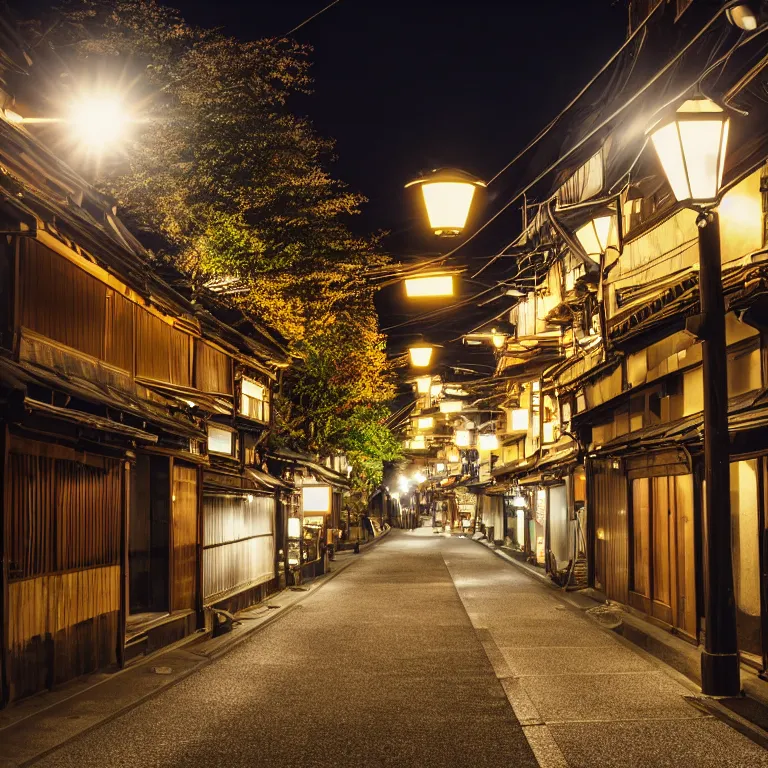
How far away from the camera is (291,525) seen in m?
33.8

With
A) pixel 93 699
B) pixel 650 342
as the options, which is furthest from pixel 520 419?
pixel 93 699

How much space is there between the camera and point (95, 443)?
15023 mm

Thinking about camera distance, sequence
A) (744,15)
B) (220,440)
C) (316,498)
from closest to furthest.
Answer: (744,15) < (220,440) < (316,498)

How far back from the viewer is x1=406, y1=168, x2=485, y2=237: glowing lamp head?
15.5 meters

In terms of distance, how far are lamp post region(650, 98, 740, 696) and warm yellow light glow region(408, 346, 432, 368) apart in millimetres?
21106

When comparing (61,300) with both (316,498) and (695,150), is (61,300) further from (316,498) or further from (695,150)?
(316,498)

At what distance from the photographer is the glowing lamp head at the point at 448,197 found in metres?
15.5

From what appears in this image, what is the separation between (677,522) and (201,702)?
11800mm

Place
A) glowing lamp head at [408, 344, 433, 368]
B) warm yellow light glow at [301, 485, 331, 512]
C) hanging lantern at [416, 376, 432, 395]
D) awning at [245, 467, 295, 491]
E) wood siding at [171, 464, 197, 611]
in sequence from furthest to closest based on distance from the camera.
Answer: hanging lantern at [416, 376, 432, 395], warm yellow light glow at [301, 485, 331, 512], glowing lamp head at [408, 344, 433, 368], awning at [245, 467, 295, 491], wood siding at [171, 464, 197, 611]

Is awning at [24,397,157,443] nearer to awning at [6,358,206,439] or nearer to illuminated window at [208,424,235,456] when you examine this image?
awning at [6,358,206,439]

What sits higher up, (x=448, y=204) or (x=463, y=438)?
(x=448, y=204)

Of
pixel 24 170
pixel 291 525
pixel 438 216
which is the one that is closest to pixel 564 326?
pixel 291 525

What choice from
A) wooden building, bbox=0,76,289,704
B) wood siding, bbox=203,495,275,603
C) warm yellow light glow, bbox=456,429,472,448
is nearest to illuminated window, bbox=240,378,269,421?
wooden building, bbox=0,76,289,704

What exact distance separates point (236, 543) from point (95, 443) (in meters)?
11.2
